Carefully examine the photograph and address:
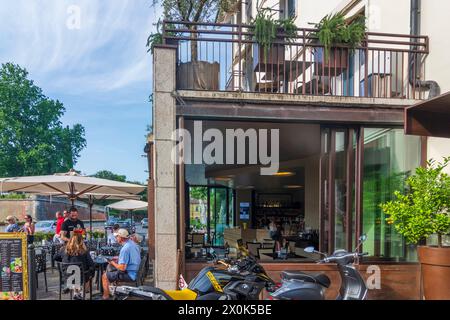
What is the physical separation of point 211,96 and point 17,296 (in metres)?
4.13

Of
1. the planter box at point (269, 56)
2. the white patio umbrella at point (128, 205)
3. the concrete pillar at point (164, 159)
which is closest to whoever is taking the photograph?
the concrete pillar at point (164, 159)

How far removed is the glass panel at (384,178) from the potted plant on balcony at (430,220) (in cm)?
102

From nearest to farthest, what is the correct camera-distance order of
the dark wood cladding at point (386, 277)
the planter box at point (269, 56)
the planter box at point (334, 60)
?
the dark wood cladding at point (386, 277)
the planter box at point (269, 56)
the planter box at point (334, 60)

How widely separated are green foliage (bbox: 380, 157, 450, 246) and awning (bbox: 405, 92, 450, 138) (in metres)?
0.48

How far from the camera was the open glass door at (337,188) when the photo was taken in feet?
22.0

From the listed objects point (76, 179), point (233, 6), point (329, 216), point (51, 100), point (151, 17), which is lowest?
point (329, 216)

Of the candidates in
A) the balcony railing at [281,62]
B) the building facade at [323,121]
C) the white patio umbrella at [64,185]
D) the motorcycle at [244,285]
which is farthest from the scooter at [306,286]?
the white patio umbrella at [64,185]

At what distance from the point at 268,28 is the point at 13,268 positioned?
5.45 m

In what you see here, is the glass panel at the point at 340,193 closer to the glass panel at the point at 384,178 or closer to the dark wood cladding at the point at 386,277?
the glass panel at the point at 384,178

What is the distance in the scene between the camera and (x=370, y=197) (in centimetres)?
699

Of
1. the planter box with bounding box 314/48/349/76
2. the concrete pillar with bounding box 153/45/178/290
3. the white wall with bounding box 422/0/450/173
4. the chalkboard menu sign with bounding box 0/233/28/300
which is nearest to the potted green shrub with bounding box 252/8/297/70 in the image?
the planter box with bounding box 314/48/349/76

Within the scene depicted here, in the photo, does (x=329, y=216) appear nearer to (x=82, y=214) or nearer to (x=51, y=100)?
(x=82, y=214)

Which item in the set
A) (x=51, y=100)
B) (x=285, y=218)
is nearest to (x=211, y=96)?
(x=285, y=218)

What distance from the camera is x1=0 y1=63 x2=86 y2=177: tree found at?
40.2 metres
